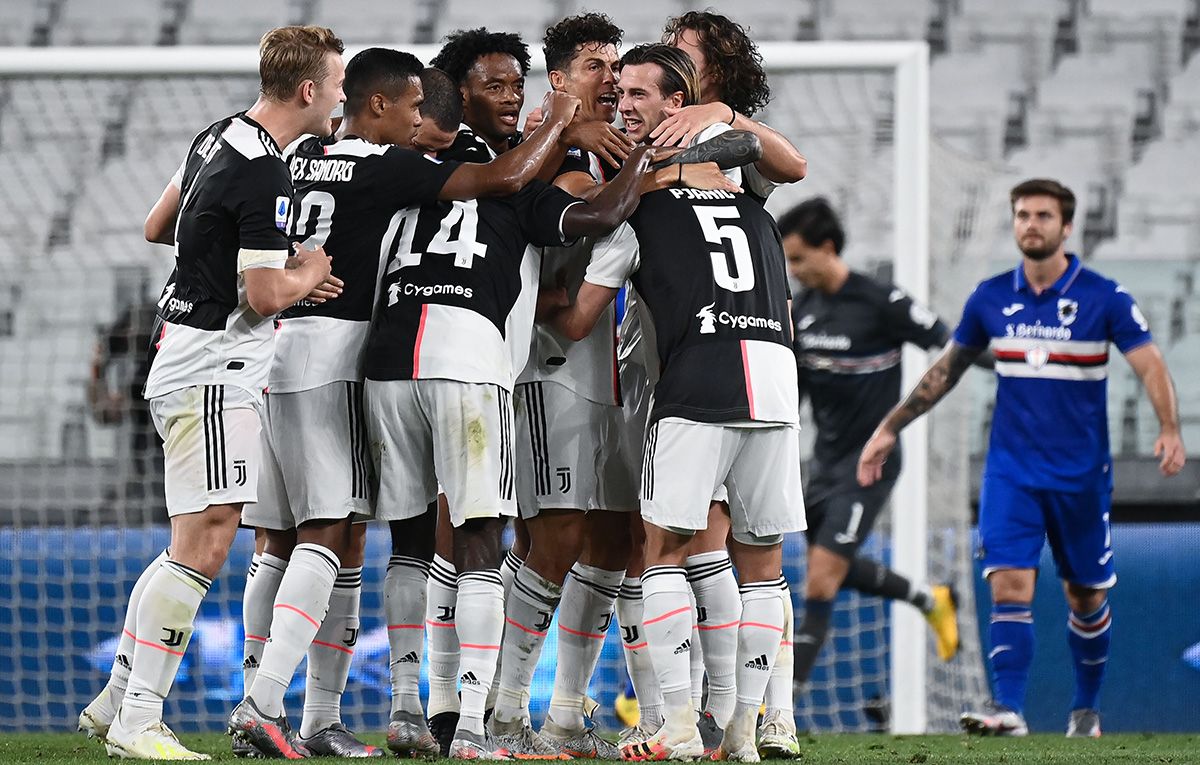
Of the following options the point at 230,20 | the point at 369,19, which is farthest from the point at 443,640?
the point at 230,20

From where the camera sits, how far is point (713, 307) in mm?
4223

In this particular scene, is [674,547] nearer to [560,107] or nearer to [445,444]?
[445,444]

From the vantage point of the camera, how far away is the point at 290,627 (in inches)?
163

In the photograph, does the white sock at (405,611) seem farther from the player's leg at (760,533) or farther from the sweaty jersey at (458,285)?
the player's leg at (760,533)

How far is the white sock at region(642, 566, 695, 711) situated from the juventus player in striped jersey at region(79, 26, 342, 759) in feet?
3.92

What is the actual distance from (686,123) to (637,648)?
67.8 inches

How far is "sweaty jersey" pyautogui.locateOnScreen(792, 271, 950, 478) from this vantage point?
791 cm

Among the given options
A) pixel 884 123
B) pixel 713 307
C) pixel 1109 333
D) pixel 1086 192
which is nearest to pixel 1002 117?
pixel 1086 192

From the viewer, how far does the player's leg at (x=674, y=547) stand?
405 centimetres

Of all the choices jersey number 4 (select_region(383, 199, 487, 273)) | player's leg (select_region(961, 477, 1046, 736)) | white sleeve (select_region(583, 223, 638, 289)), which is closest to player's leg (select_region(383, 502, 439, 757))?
jersey number 4 (select_region(383, 199, 487, 273))

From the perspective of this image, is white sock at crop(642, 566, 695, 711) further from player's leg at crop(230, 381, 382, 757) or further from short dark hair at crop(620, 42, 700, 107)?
short dark hair at crop(620, 42, 700, 107)

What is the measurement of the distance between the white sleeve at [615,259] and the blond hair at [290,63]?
99 centimetres

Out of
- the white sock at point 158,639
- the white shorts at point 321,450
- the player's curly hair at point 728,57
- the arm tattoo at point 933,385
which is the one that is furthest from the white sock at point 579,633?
the arm tattoo at point 933,385

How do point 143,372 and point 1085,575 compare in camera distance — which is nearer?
point 1085,575
